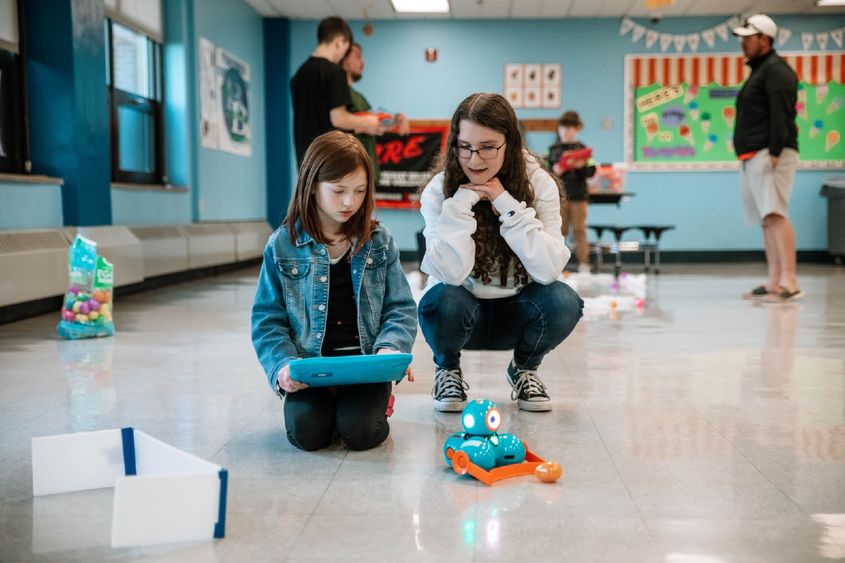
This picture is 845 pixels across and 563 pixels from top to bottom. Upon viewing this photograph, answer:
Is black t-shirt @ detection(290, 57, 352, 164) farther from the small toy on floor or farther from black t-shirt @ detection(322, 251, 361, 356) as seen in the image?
the small toy on floor

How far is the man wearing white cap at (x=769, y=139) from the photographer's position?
173 inches

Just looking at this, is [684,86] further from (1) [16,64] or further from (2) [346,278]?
(2) [346,278]

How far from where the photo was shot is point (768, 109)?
449 centimetres

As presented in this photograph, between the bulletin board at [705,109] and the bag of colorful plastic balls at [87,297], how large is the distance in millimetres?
5944

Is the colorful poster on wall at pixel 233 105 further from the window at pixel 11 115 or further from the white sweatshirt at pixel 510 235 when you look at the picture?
the white sweatshirt at pixel 510 235

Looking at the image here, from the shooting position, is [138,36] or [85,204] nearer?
[85,204]

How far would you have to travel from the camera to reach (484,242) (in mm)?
2070

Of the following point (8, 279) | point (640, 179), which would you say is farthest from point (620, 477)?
point (640, 179)

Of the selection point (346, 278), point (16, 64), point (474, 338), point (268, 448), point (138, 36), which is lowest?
point (268, 448)

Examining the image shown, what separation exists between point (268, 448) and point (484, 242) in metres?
0.72

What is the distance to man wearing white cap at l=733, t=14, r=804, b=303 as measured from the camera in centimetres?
439

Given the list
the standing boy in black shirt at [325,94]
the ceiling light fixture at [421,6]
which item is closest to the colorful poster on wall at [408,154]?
the ceiling light fixture at [421,6]

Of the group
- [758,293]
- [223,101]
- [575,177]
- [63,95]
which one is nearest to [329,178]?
[63,95]

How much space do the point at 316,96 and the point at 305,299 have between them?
67.2 inches
